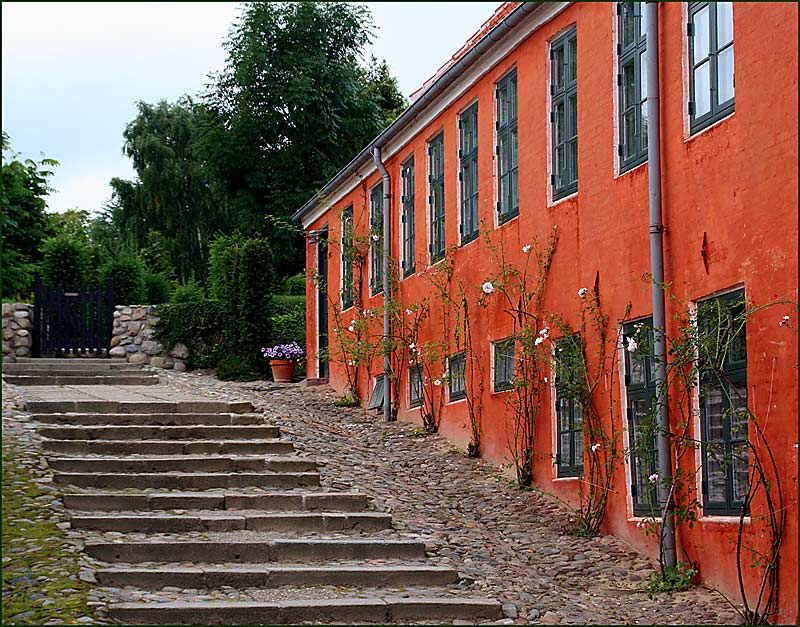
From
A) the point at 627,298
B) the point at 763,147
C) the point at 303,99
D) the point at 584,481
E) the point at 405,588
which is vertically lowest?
the point at 405,588

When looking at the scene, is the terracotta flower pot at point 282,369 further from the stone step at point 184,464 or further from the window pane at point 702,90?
the window pane at point 702,90

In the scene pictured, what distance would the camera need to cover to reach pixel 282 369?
2106 centimetres

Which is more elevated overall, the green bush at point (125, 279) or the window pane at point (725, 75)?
the green bush at point (125, 279)

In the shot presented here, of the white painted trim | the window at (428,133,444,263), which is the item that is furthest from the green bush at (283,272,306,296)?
the window at (428,133,444,263)

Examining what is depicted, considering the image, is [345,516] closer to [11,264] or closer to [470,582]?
[470,582]

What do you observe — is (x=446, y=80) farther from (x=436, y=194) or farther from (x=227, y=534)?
(x=227, y=534)

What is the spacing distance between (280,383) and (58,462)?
32.3 ft

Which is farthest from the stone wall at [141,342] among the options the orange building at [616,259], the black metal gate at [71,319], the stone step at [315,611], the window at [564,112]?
the stone step at [315,611]

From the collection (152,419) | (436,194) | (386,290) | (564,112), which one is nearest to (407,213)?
(386,290)

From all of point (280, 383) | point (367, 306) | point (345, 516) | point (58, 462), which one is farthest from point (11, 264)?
point (345, 516)

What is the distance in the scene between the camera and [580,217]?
34.0ft

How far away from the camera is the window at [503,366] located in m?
12.1

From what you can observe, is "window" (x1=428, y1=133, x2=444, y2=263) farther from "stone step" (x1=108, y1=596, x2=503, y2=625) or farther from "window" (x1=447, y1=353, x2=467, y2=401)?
"stone step" (x1=108, y1=596, x2=503, y2=625)

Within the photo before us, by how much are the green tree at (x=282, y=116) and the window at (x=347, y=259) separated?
12.9 metres
